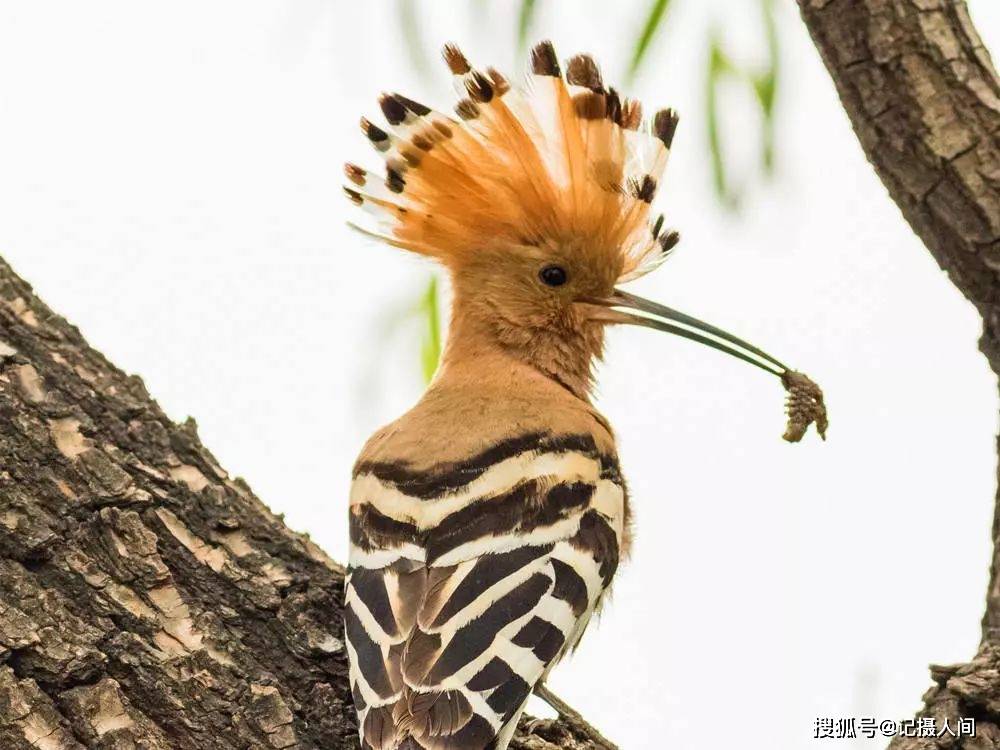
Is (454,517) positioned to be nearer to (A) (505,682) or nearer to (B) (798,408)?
(A) (505,682)

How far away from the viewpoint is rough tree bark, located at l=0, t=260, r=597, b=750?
1.58 meters

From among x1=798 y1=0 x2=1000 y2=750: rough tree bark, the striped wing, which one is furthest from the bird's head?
x1=798 y1=0 x2=1000 y2=750: rough tree bark

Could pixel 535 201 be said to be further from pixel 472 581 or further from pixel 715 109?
pixel 472 581

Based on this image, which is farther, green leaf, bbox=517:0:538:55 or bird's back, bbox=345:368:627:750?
green leaf, bbox=517:0:538:55

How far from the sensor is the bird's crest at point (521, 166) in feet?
8.14

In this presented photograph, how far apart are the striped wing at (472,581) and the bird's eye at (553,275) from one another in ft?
1.61

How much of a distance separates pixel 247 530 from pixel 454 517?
30 centimetres

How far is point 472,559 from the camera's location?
1.85 m

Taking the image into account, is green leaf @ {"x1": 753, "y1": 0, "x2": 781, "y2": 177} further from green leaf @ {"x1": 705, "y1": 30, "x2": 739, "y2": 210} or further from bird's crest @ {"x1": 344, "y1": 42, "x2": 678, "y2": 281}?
bird's crest @ {"x1": 344, "y1": 42, "x2": 678, "y2": 281}

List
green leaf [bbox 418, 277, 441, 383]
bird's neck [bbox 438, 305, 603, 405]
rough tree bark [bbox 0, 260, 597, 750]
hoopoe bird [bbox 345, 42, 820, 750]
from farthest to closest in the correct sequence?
bird's neck [bbox 438, 305, 603, 405], green leaf [bbox 418, 277, 441, 383], hoopoe bird [bbox 345, 42, 820, 750], rough tree bark [bbox 0, 260, 597, 750]

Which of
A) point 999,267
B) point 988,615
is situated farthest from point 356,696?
point 999,267

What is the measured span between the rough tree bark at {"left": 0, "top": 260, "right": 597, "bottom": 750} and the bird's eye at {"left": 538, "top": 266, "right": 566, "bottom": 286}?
838 mm

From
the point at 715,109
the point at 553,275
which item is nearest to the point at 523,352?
the point at 553,275

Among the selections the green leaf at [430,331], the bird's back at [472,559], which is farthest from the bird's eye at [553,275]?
the bird's back at [472,559]
